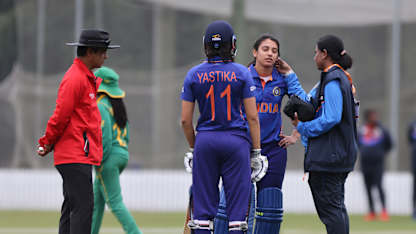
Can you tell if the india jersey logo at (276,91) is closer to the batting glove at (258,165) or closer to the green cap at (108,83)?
the batting glove at (258,165)

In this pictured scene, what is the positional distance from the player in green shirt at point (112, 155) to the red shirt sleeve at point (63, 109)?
5.26 feet

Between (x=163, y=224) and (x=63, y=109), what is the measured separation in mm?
6263

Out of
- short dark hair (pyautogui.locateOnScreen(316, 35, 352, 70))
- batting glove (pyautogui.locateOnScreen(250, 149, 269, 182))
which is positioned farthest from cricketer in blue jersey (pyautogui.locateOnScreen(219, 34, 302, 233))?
batting glove (pyautogui.locateOnScreen(250, 149, 269, 182))

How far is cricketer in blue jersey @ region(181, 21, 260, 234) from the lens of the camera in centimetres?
652

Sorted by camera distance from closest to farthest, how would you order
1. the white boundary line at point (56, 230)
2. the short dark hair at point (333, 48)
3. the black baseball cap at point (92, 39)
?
the black baseball cap at point (92, 39) → the short dark hair at point (333, 48) → the white boundary line at point (56, 230)

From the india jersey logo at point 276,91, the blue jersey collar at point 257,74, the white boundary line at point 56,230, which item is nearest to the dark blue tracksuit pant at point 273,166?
the india jersey logo at point 276,91

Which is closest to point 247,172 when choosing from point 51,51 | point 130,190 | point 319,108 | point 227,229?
point 227,229

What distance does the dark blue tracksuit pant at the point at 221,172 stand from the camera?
257 inches

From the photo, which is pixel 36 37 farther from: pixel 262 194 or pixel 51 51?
pixel 262 194

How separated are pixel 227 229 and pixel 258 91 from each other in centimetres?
132

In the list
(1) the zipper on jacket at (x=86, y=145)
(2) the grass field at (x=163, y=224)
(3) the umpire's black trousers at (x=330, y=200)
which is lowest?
(2) the grass field at (x=163, y=224)

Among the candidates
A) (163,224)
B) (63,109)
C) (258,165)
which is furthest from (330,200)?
(163,224)

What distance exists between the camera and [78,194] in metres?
6.76

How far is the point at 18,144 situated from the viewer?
52.2 feet
